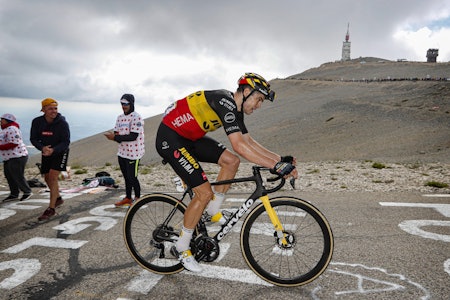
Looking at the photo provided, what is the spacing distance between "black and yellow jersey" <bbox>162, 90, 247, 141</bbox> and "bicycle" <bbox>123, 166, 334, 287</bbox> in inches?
25.7

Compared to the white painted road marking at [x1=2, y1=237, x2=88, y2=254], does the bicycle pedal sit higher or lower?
higher

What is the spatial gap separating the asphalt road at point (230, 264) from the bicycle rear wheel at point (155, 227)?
0.54ft

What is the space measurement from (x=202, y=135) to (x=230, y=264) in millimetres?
1852

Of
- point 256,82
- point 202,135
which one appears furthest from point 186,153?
point 256,82

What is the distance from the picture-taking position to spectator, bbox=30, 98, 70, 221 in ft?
21.9

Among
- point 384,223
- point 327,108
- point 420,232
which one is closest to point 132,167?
point 384,223

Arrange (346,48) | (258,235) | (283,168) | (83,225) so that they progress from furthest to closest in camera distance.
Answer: (346,48), (83,225), (258,235), (283,168)

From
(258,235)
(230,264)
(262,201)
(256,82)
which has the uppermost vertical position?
(256,82)

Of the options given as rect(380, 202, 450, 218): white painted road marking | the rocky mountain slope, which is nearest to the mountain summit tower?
the rocky mountain slope

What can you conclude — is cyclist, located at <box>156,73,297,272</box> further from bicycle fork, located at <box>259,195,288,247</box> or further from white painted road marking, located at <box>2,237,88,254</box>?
white painted road marking, located at <box>2,237,88,254</box>

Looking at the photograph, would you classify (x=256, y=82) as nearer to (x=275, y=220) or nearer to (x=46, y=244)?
(x=275, y=220)

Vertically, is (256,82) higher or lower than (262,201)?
higher

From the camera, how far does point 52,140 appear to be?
6.76 metres

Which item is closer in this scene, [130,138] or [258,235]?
[258,235]
